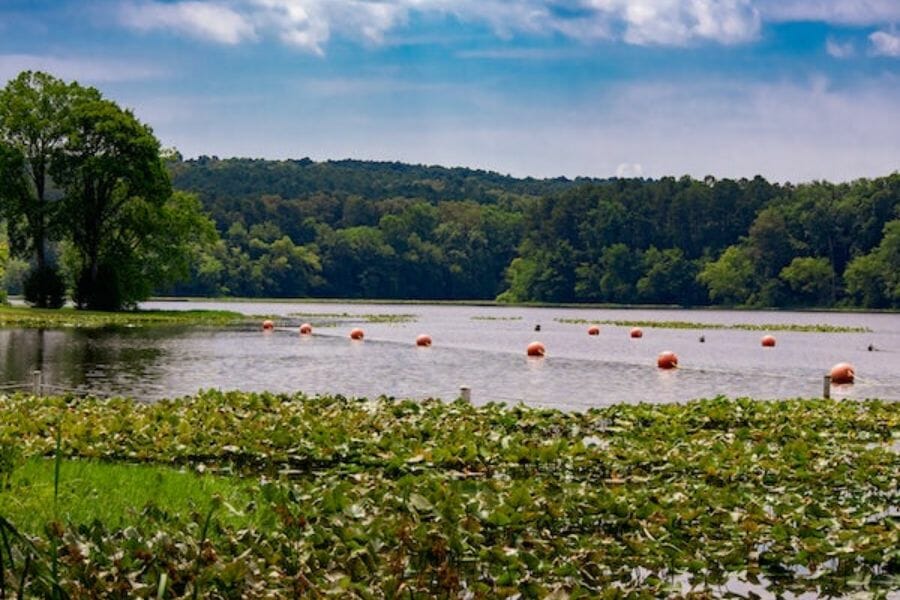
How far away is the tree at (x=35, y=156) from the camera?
256 ft

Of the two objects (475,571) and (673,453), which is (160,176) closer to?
(673,453)

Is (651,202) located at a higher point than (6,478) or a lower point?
higher

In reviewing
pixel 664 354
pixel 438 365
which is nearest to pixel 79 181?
pixel 438 365

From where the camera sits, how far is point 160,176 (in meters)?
82.0

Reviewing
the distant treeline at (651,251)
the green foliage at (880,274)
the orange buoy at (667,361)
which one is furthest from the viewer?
the distant treeline at (651,251)

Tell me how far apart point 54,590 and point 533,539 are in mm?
8102

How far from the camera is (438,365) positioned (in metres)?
44.3

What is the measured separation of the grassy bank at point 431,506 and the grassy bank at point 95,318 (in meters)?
49.4

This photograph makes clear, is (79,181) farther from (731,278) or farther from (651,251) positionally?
(651,251)

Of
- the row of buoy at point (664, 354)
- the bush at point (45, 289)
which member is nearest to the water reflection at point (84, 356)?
the row of buoy at point (664, 354)

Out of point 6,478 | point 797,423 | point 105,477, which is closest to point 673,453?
point 797,423

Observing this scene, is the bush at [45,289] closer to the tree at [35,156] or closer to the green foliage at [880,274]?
the tree at [35,156]

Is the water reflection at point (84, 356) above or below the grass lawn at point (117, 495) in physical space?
below

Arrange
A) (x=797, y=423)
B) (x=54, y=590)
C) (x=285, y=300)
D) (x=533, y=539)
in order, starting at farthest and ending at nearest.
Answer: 1. (x=285, y=300)
2. (x=797, y=423)
3. (x=533, y=539)
4. (x=54, y=590)
